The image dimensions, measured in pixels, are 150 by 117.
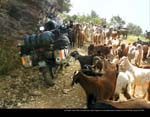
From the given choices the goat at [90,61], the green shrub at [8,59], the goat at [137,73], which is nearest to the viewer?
the goat at [137,73]

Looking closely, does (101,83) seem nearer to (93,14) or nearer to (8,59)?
(93,14)

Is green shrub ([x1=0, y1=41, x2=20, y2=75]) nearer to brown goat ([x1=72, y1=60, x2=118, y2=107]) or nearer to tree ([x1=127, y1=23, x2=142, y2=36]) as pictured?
brown goat ([x1=72, y1=60, x2=118, y2=107])

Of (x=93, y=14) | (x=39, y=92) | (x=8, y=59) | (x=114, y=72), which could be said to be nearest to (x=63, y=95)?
(x=39, y=92)

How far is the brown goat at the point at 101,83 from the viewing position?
3.24 meters

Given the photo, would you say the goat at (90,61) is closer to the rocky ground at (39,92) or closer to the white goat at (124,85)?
the rocky ground at (39,92)

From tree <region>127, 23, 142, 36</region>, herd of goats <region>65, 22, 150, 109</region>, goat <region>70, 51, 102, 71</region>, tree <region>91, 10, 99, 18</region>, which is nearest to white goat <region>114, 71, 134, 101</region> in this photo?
herd of goats <region>65, 22, 150, 109</region>

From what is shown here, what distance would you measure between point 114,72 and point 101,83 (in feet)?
0.43

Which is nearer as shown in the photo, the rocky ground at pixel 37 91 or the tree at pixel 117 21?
the rocky ground at pixel 37 91

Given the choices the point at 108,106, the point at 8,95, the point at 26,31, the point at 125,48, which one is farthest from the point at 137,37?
the point at 8,95

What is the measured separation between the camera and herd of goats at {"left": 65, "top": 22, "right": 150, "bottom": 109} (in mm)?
3180

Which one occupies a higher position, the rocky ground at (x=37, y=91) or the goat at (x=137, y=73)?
the goat at (x=137, y=73)

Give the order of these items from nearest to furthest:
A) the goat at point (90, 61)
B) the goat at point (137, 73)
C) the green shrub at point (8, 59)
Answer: the goat at point (137, 73) < the goat at point (90, 61) < the green shrub at point (8, 59)

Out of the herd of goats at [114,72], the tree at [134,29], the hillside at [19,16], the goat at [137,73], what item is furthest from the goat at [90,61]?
the hillside at [19,16]

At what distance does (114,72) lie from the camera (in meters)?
3.24
